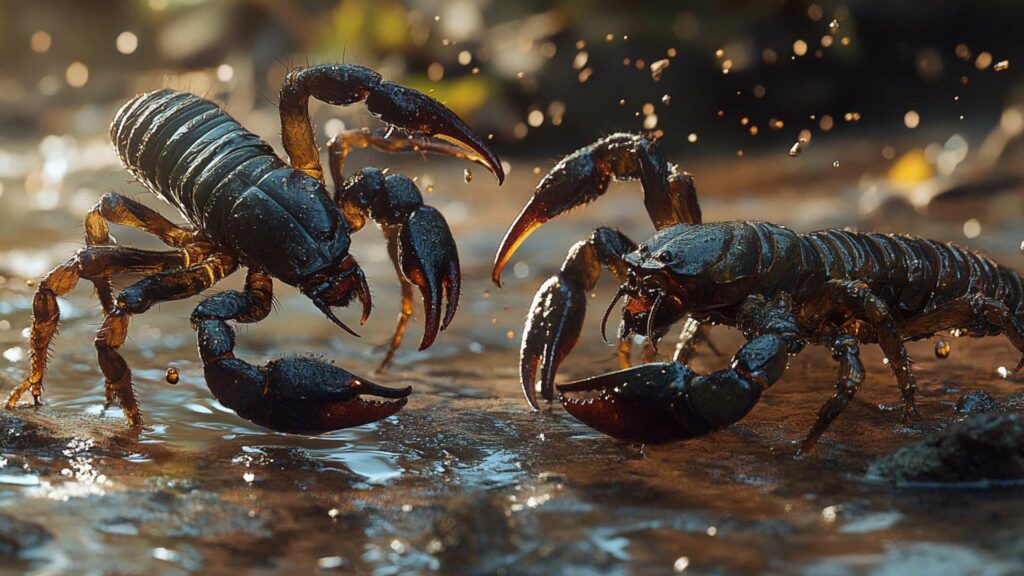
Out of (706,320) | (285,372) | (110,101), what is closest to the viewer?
(285,372)

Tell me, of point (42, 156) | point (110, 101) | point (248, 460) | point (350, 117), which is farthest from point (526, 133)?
point (248, 460)

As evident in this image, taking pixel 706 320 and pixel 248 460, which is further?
pixel 706 320

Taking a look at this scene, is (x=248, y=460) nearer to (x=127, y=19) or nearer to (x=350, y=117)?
(x=350, y=117)

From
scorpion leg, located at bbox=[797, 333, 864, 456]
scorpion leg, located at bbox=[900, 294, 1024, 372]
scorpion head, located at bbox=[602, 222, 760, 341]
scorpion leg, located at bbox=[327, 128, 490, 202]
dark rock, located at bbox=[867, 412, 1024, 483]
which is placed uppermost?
scorpion leg, located at bbox=[327, 128, 490, 202]

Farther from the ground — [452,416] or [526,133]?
[526,133]

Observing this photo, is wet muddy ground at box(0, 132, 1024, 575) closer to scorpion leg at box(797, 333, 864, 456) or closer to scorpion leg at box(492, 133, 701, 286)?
scorpion leg at box(797, 333, 864, 456)

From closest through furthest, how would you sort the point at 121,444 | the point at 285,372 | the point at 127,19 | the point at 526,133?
the point at 285,372, the point at 121,444, the point at 526,133, the point at 127,19

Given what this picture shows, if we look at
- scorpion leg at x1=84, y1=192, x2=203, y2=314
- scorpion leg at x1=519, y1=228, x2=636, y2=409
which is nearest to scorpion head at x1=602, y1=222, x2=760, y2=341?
scorpion leg at x1=519, y1=228, x2=636, y2=409
